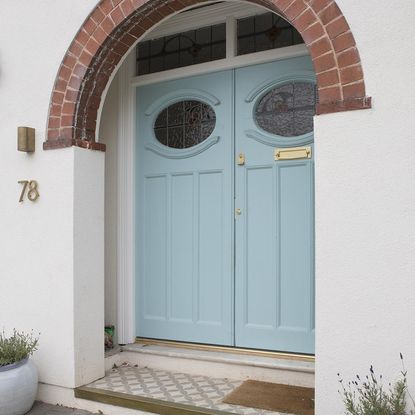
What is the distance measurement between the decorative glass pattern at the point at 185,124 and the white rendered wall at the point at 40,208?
0.84 meters

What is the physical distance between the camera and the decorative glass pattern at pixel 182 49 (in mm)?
4254

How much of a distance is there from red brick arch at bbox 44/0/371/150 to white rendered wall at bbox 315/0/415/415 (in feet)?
0.69

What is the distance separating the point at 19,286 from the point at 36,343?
506mm

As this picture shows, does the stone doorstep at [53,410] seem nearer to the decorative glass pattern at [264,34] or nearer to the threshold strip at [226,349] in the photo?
the threshold strip at [226,349]

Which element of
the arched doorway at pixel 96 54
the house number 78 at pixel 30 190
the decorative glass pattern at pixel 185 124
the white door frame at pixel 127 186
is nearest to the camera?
the arched doorway at pixel 96 54

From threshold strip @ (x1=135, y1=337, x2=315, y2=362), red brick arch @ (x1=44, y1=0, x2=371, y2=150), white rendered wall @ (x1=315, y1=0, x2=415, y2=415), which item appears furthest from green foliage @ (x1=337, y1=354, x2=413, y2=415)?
red brick arch @ (x1=44, y1=0, x2=371, y2=150)

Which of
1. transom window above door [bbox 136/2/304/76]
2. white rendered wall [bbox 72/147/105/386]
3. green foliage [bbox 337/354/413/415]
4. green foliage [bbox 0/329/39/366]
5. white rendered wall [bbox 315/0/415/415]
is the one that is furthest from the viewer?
transom window above door [bbox 136/2/304/76]

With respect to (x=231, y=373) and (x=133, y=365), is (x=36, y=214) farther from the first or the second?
(x=231, y=373)

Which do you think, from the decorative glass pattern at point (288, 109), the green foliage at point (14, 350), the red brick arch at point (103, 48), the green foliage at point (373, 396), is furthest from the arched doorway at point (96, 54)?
the green foliage at point (373, 396)

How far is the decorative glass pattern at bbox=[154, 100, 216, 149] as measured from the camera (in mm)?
4250

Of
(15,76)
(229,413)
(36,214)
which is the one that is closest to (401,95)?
(229,413)

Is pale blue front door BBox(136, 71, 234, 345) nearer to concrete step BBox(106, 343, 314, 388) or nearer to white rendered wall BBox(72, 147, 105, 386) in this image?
concrete step BBox(106, 343, 314, 388)

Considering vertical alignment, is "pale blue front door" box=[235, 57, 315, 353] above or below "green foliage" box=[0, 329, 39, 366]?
A: above

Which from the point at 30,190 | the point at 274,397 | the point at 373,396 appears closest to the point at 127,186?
the point at 30,190
